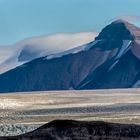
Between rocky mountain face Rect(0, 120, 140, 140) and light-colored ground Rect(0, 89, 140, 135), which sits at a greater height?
rocky mountain face Rect(0, 120, 140, 140)

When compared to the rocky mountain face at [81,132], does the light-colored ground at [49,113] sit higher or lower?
lower

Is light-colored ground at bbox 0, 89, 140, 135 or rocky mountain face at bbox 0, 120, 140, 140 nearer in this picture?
rocky mountain face at bbox 0, 120, 140, 140

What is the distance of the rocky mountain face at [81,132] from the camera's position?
24.3 metres

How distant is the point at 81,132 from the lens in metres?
24.8

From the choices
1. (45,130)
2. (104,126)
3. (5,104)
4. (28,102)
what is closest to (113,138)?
(104,126)

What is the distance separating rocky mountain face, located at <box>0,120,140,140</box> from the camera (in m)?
24.3

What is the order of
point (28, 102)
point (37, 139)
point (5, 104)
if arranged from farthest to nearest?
point (28, 102) → point (5, 104) → point (37, 139)

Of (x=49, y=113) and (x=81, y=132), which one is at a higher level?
(x=81, y=132)

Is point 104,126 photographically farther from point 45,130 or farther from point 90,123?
point 45,130

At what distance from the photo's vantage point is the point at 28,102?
6388 inches

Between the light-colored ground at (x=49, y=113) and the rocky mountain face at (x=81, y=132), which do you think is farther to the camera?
the light-colored ground at (x=49, y=113)

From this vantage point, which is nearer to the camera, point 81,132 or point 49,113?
point 81,132

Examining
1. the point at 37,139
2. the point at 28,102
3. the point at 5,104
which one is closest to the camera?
the point at 37,139

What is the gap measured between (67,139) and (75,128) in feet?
2.14
